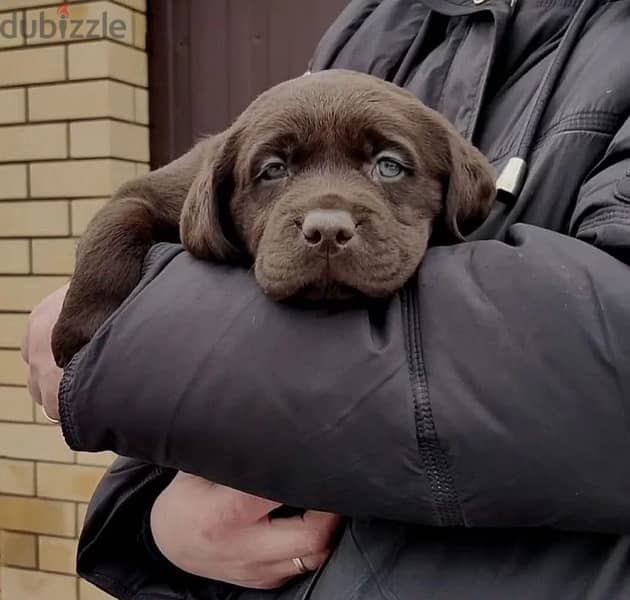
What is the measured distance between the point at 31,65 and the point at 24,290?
0.85 meters

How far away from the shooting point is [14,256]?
332 centimetres

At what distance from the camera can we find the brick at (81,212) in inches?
124

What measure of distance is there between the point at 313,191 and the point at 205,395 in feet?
1.44

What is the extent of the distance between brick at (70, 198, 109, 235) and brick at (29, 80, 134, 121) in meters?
0.31

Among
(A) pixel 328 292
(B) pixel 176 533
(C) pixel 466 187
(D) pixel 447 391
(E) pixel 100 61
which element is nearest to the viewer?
(D) pixel 447 391

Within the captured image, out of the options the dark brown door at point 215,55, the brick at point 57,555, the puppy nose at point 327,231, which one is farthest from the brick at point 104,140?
the puppy nose at point 327,231

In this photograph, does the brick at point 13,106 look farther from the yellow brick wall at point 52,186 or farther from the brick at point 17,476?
the brick at point 17,476

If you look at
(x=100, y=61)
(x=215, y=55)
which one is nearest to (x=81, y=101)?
(x=100, y=61)

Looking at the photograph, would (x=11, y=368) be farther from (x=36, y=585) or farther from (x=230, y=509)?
(x=230, y=509)

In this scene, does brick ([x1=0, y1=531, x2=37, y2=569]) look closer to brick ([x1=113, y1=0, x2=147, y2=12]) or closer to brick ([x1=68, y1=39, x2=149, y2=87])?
brick ([x1=68, y1=39, x2=149, y2=87])

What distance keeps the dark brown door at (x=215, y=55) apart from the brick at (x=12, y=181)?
0.50m

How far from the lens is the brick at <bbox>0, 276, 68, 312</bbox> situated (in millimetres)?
3260

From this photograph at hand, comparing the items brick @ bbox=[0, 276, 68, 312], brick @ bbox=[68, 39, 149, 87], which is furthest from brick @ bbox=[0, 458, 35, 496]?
brick @ bbox=[68, 39, 149, 87]

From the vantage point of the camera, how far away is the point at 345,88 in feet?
4.67
